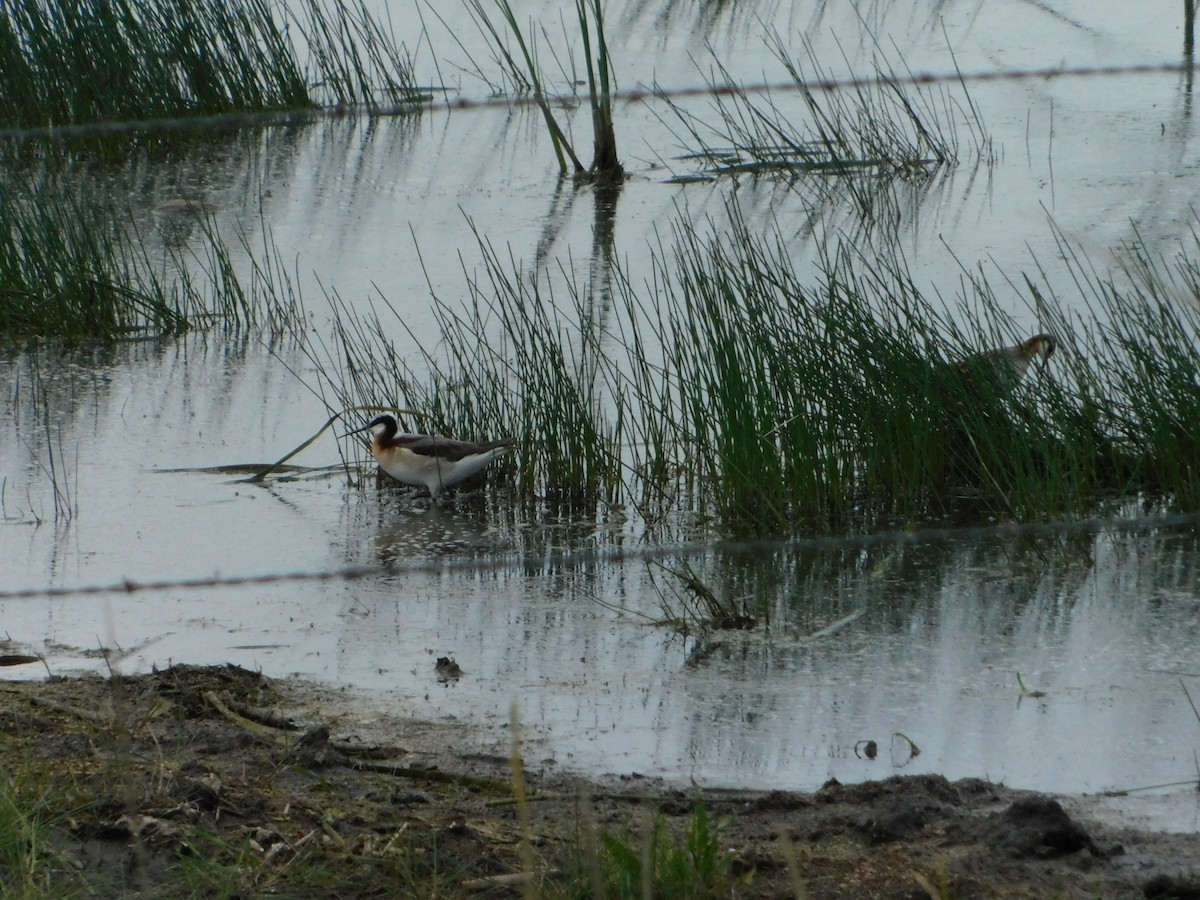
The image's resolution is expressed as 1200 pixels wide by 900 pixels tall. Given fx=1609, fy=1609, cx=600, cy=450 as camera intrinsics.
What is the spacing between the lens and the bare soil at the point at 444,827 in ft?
7.73

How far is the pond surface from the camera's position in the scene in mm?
3180

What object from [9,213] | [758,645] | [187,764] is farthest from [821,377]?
[9,213]

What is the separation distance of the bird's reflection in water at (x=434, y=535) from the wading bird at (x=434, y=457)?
0.09 meters

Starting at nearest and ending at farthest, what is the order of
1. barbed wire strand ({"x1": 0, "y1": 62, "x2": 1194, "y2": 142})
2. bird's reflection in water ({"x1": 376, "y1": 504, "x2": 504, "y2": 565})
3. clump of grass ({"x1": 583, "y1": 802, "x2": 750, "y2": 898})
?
1. clump of grass ({"x1": 583, "y1": 802, "x2": 750, "y2": 898})
2. barbed wire strand ({"x1": 0, "y1": 62, "x2": 1194, "y2": 142})
3. bird's reflection in water ({"x1": 376, "y1": 504, "x2": 504, "y2": 565})

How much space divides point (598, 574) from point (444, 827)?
1.78 meters

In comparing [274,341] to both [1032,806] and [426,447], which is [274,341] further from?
[1032,806]

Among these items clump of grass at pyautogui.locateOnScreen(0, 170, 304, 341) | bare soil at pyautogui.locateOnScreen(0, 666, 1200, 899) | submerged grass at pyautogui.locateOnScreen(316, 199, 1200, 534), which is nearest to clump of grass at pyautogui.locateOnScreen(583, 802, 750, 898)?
bare soil at pyautogui.locateOnScreen(0, 666, 1200, 899)

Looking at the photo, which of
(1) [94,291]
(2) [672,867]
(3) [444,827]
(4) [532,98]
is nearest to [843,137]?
(4) [532,98]

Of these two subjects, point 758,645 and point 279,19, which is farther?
point 279,19

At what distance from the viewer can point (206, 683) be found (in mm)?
3344

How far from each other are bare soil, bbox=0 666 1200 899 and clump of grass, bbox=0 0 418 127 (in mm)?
6446

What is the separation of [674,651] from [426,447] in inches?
57.8

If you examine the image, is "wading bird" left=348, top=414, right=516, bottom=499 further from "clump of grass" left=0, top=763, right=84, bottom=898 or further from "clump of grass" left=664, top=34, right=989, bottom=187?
"clump of grass" left=664, top=34, right=989, bottom=187

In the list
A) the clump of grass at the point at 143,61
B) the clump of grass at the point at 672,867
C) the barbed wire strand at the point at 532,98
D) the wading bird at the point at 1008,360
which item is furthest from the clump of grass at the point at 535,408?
the clump of grass at the point at 143,61
